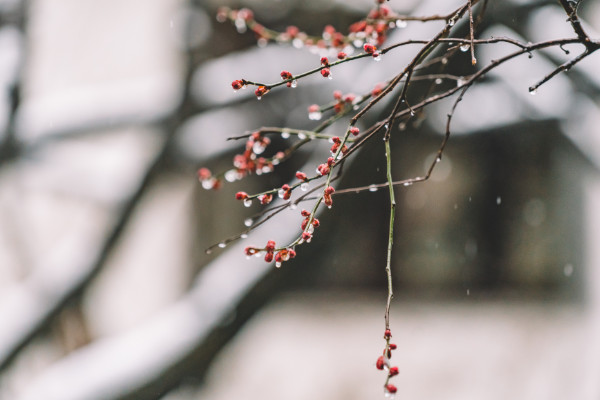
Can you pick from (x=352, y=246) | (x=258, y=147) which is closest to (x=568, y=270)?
(x=352, y=246)

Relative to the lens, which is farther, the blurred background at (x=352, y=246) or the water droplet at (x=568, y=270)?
the water droplet at (x=568, y=270)

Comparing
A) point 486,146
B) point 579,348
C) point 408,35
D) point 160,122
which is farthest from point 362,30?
point 579,348

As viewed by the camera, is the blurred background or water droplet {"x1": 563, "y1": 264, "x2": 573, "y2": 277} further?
water droplet {"x1": 563, "y1": 264, "x2": 573, "y2": 277}

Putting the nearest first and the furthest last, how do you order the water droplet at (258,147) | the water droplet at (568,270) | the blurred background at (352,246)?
the water droplet at (258,147)
the blurred background at (352,246)
the water droplet at (568,270)

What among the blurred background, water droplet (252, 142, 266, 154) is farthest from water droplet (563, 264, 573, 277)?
water droplet (252, 142, 266, 154)

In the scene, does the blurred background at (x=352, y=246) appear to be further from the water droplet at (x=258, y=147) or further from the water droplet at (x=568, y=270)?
the water droplet at (x=258, y=147)

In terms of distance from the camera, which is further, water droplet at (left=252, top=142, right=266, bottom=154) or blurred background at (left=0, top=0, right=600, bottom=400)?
blurred background at (left=0, top=0, right=600, bottom=400)

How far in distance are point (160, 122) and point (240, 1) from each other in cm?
153

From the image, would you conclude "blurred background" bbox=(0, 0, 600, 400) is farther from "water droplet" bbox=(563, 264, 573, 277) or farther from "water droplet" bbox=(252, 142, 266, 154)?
"water droplet" bbox=(252, 142, 266, 154)

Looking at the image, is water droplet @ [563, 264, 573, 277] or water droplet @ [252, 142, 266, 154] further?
water droplet @ [563, 264, 573, 277]

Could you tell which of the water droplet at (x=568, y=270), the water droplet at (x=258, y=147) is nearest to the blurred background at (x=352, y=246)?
the water droplet at (x=568, y=270)

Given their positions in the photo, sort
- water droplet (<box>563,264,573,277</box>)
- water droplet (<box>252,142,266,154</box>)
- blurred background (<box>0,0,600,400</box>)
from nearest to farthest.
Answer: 1. water droplet (<box>252,142,266,154</box>)
2. blurred background (<box>0,0,600,400</box>)
3. water droplet (<box>563,264,573,277</box>)

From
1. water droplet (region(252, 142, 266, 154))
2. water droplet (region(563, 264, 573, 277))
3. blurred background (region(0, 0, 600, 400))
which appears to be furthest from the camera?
water droplet (region(563, 264, 573, 277))

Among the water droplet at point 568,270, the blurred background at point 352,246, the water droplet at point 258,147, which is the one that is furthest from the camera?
the water droplet at point 568,270
